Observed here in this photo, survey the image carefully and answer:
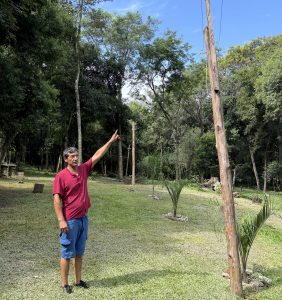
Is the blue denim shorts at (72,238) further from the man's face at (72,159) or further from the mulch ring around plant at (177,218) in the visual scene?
the mulch ring around plant at (177,218)

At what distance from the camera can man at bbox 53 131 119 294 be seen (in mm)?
4270

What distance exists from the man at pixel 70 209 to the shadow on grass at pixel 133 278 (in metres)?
0.49

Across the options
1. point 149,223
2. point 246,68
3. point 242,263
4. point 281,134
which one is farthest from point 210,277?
point 246,68

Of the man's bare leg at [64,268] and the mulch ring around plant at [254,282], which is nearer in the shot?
the man's bare leg at [64,268]

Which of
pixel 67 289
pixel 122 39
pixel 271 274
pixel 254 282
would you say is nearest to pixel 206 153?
pixel 122 39

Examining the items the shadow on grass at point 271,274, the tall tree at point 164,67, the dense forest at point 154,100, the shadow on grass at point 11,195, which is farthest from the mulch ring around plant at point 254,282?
the tall tree at point 164,67

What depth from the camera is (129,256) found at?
6.21 m

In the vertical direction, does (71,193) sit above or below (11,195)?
above

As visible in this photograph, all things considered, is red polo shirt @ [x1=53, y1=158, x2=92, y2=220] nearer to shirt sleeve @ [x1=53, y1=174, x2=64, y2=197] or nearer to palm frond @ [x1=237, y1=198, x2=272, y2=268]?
shirt sleeve @ [x1=53, y1=174, x2=64, y2=197]

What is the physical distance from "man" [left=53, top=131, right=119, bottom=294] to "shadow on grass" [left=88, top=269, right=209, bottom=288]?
49cm

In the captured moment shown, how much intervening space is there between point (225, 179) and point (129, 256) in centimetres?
228

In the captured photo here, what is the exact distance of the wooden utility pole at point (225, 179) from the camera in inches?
185

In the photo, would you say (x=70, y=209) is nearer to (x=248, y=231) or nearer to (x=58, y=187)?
(x=58, y=187)

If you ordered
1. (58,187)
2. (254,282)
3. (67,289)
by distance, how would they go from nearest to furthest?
(58,187), (67,289), (254,282)
